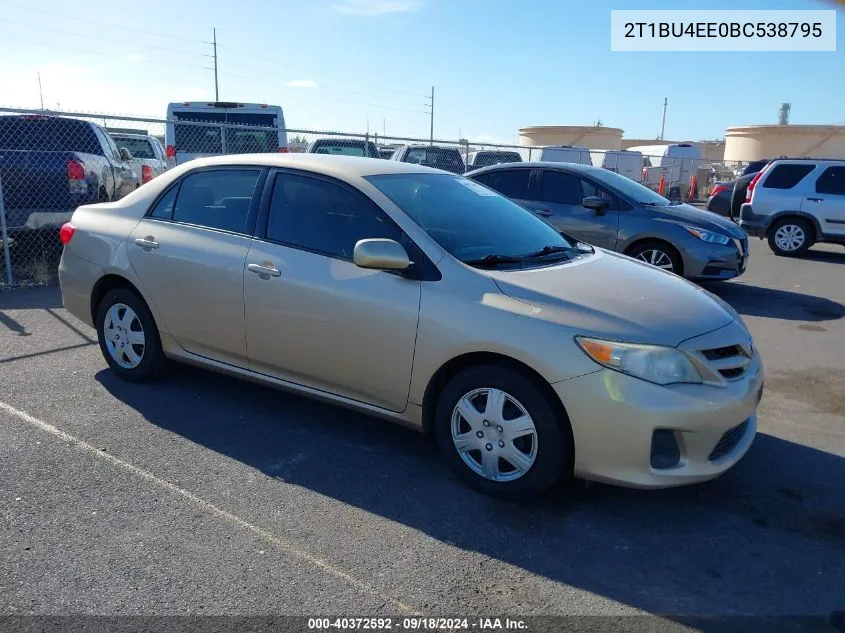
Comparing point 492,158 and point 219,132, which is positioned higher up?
point 219,132

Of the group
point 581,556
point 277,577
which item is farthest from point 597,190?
point 277,577

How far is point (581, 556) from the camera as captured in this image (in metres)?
3.10

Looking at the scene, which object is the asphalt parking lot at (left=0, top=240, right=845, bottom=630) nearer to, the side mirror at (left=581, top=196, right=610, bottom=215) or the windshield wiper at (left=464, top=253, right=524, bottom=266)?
the windshield wiper at (left=464, top=253, right=524, bottom=266)

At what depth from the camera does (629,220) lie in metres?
8.60

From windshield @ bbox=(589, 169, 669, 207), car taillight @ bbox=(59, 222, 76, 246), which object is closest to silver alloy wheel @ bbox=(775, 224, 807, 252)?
windshield @ bbox=(589, 169, 669, 207)

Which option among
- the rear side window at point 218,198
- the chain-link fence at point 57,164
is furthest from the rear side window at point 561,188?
the rear side window at point 218,198

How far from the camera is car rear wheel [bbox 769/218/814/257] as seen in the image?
42.2ft

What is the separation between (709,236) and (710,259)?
0.94 feet

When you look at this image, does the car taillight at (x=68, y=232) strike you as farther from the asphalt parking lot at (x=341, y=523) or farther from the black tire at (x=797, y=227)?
the black tire at (x=797, y=227)

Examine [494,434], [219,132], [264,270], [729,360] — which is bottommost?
[494,434]

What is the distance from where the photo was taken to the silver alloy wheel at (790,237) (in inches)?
508

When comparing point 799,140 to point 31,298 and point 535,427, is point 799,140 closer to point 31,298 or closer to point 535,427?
point 31,298

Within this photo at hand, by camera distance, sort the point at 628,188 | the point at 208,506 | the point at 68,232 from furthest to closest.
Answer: the point at 628,188
the point at 68,232
the point at 208,506

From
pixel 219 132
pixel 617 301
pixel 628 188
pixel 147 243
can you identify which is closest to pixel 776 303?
pixel 628 188
